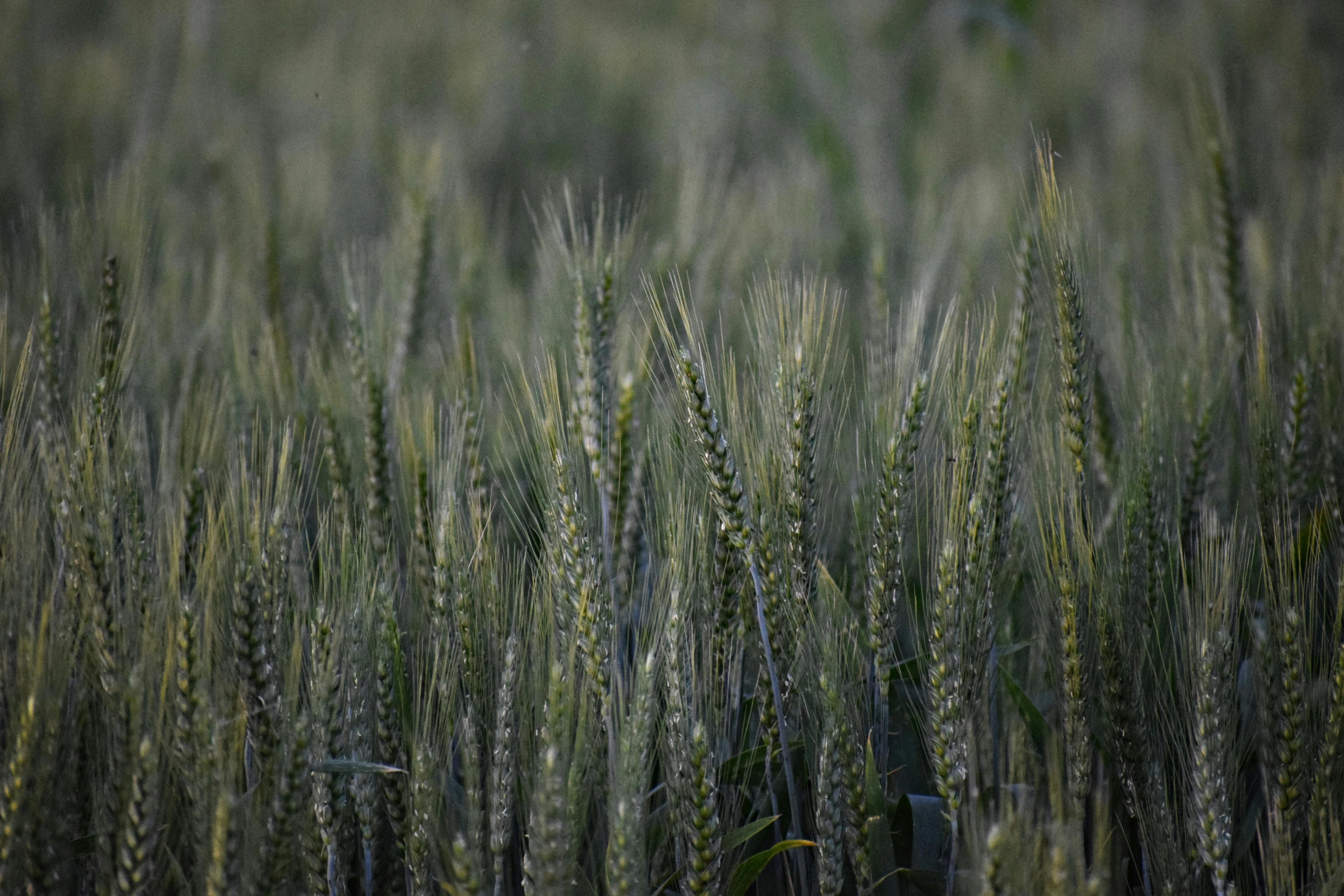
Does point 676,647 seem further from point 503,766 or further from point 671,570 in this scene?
point 503,766

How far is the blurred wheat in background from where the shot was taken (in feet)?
3.41

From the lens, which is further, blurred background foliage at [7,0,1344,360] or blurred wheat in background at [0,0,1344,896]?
blurred background foliage at [7,0,1344,360]

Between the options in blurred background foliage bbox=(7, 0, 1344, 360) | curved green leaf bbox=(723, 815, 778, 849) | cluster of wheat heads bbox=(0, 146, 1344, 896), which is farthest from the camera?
blurred background foliage bbox=(7, 0, 1344, 360)

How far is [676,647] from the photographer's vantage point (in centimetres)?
109

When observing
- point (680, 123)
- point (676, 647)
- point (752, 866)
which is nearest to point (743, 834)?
point (752, 866)

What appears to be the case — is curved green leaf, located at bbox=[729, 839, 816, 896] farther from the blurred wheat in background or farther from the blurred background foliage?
the blurred background foliage

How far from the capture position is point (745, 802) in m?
1.40

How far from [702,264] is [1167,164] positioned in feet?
7.22

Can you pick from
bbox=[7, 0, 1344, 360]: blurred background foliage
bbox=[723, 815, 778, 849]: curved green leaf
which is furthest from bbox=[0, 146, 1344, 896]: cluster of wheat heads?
bbox=[7, 0, 1344, 360]: blurred background foliage

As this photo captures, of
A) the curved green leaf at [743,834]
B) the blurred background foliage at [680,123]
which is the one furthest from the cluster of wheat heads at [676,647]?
the blurred background foliage at [680,123]

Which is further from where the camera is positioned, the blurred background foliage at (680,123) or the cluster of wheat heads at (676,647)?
the blurred background foliage at (680,123)

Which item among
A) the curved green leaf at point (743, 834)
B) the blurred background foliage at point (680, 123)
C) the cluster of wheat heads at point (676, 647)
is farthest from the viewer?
the blurred background foliage at point (680, 123)

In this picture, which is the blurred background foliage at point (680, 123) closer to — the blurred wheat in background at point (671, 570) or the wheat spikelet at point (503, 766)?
the blurred wheat in background at point (671, 570)

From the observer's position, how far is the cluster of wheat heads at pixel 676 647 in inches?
39.9
